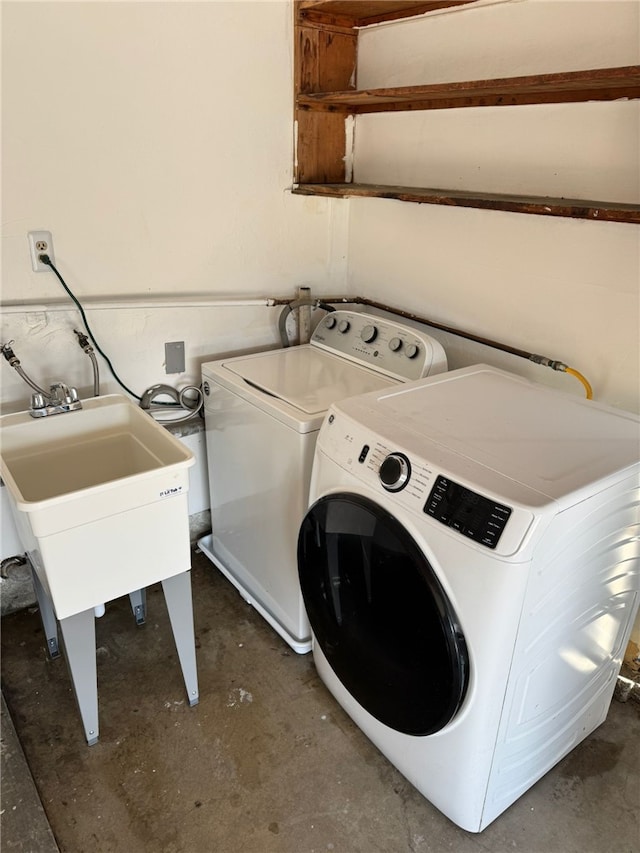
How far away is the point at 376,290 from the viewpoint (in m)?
2.24

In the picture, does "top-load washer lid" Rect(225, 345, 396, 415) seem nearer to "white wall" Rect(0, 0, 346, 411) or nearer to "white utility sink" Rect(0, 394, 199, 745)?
"white wall" Rect(0, 0, 346, 411)

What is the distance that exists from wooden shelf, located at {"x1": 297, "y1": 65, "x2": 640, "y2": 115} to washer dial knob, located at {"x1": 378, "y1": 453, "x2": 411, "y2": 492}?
87 centimetres

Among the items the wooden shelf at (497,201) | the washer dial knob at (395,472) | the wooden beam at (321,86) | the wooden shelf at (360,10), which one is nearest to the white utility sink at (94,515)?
the washer dial knob at (395,472)

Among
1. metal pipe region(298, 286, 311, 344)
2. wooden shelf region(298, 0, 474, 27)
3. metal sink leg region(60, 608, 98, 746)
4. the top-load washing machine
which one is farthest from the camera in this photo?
metal pipe region(298, 286, 311, 344)

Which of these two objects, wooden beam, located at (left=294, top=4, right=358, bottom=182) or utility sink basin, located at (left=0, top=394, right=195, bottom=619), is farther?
wooden beam, located at (left=294, top=4, right=358, bottom=182)

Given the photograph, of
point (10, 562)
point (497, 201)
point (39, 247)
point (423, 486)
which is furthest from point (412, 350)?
point (10, 562)

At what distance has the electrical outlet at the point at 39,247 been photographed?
66.7 inches

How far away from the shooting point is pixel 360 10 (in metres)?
1.92

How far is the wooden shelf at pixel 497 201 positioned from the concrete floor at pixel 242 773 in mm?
1348

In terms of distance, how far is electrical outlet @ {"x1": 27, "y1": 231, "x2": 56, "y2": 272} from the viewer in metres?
1.69

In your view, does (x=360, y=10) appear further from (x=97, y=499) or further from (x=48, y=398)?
(x=97, y=499)

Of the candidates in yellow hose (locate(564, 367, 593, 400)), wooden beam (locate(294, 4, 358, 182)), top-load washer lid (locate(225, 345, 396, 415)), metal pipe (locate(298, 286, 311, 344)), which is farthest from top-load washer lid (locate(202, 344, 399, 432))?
wooden beam (locate(294, 4, 358, 182))

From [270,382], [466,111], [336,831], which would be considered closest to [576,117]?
[466,111]

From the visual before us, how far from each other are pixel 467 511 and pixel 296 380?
2.93 feet
